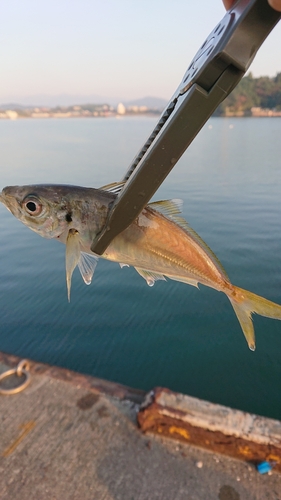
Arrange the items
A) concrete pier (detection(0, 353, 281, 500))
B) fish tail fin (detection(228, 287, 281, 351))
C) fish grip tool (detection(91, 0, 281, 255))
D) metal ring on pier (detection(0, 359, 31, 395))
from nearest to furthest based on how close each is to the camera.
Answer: fish grip tool (detection(91, 0, 281, 255)), fish tail fin (detection(228, 287, 281, 351)), concrete pier (detection(0, 353, 281, 500)), metal ring on pier (detection(0, 359, 31, 395))

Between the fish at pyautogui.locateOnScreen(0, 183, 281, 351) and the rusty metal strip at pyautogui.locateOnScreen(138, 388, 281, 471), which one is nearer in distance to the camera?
the fish at pyautogui.locateOnScreen(0, 183, 281, 351)

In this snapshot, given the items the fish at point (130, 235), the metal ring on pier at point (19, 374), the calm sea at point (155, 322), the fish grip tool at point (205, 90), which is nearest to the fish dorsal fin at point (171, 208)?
the fish at point (130, 235)

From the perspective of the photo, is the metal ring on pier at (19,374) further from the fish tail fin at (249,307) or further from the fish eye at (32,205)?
the fish tail fin at (249,307)

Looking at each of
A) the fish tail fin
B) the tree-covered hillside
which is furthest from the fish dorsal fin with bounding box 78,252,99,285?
the tree-covered hillside

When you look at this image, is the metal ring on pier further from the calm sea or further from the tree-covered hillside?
the tree-covered hillside

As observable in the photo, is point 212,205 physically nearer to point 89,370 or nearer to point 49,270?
point 49,270

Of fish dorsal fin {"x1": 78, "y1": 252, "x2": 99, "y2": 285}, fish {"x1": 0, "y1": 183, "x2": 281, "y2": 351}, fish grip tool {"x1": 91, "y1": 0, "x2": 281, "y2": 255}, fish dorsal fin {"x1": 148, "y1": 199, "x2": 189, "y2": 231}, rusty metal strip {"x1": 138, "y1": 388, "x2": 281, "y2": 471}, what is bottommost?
rusty metal strip {"x1": 138, "y1": 388, "x2": 281, "y2": 471}
